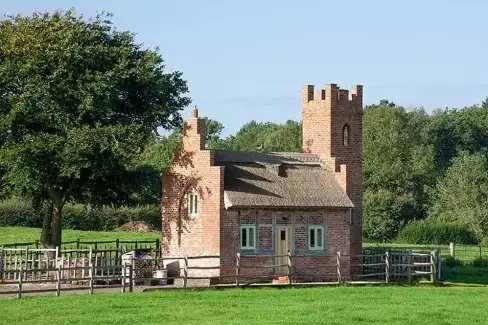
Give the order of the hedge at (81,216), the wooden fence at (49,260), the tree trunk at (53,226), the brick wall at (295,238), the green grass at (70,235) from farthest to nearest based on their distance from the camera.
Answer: the hedge at (81,216), the green grass at (70,235), the tree trunk at (53,226), the brick wall at (295,238), the wooden fence at (49,260)

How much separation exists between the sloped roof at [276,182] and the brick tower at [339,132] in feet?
4.91

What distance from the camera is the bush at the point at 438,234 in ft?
271

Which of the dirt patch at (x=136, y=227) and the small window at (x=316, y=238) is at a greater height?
the dirt patch at (x=136, y=227)

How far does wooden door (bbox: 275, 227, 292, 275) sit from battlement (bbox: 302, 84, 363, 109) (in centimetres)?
733

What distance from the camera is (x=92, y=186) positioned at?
5197cm

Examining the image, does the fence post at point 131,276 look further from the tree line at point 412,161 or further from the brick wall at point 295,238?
the tree line at point 412,161

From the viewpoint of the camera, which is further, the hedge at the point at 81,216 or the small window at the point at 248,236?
the hedge at the point at 81,216

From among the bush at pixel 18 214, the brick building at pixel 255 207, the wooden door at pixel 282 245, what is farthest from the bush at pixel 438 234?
the wooden door at pixel 282 245

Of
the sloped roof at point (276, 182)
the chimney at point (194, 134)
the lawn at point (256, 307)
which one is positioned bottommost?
the lawn at point (256, 307)

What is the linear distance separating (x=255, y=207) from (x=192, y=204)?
2.92m

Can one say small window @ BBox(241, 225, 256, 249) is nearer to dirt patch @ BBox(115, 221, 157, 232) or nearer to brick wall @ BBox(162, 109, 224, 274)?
brick wall @ BBox(162, 109, 224, 274)

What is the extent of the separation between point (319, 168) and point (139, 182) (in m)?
7.96

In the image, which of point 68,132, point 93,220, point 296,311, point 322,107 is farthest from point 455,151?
point 296,311

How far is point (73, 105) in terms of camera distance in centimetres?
4881
